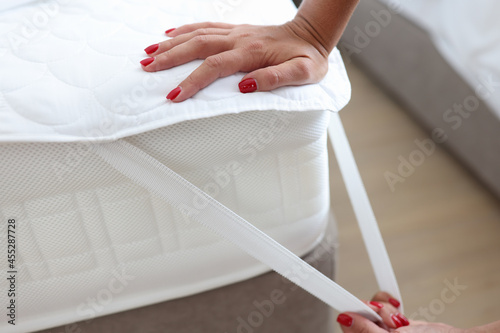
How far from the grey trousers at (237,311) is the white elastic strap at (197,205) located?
13 cm

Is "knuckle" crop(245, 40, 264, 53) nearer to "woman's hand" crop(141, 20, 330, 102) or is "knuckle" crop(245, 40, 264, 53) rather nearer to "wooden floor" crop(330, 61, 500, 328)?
"woman's hand" crop(141, 20, 330, 102)

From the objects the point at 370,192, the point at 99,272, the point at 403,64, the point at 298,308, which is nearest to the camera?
the point at 99,272

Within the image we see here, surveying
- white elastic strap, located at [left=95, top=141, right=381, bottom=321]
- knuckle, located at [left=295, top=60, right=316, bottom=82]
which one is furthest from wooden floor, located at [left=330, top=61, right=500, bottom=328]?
knuckle, located at [left=295, top=60, right=316, bottom=82]

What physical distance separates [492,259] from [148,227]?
84 centimetres

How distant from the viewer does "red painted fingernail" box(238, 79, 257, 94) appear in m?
0.68

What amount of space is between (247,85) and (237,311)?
0.38m

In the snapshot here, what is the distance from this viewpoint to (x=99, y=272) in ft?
2.52

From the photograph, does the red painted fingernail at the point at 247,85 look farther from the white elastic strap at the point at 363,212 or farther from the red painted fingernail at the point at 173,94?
the white elastic strap at the point at 363,212

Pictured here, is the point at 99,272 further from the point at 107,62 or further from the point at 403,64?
the point at 403,64

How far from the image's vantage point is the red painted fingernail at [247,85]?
0.68 metres

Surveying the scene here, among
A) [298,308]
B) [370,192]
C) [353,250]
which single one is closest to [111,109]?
[298,308]

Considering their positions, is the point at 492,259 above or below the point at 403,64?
below

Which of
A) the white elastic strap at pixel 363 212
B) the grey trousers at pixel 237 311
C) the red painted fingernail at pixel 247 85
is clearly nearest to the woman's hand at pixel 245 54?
the red painted fingernail at pixel 247 85

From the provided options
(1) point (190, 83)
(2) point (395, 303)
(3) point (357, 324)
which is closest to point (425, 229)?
(2) point (395, 303)
